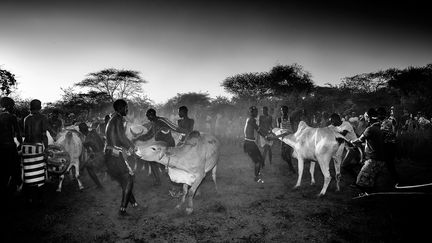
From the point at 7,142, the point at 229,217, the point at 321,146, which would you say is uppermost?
the point at 7,142

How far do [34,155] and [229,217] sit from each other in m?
4.98

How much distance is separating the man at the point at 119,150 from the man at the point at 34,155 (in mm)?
2038

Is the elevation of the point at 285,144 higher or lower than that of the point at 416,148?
higher

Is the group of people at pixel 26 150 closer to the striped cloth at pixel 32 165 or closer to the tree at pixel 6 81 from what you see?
the striped cloth at pixel 32 165

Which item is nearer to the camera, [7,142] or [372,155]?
[7,142]

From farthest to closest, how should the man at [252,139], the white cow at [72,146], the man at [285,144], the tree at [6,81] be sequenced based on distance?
1. the tree at [6,81]
2. the man at [285,144]
3. the man at [252,139]
4. the white cow at [72,146]

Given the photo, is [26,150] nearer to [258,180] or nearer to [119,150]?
[119,150]

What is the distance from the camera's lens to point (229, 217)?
5539mm

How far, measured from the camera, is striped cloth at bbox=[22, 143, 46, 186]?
5770mm

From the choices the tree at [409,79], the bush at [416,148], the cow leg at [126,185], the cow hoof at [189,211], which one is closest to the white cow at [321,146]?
the cow hoof at [189,211]

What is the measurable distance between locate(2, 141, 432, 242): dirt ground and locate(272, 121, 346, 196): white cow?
0.75m

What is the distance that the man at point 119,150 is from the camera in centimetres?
526

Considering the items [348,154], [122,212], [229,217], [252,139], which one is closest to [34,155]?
[122,212]

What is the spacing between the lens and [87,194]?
7.26 m
